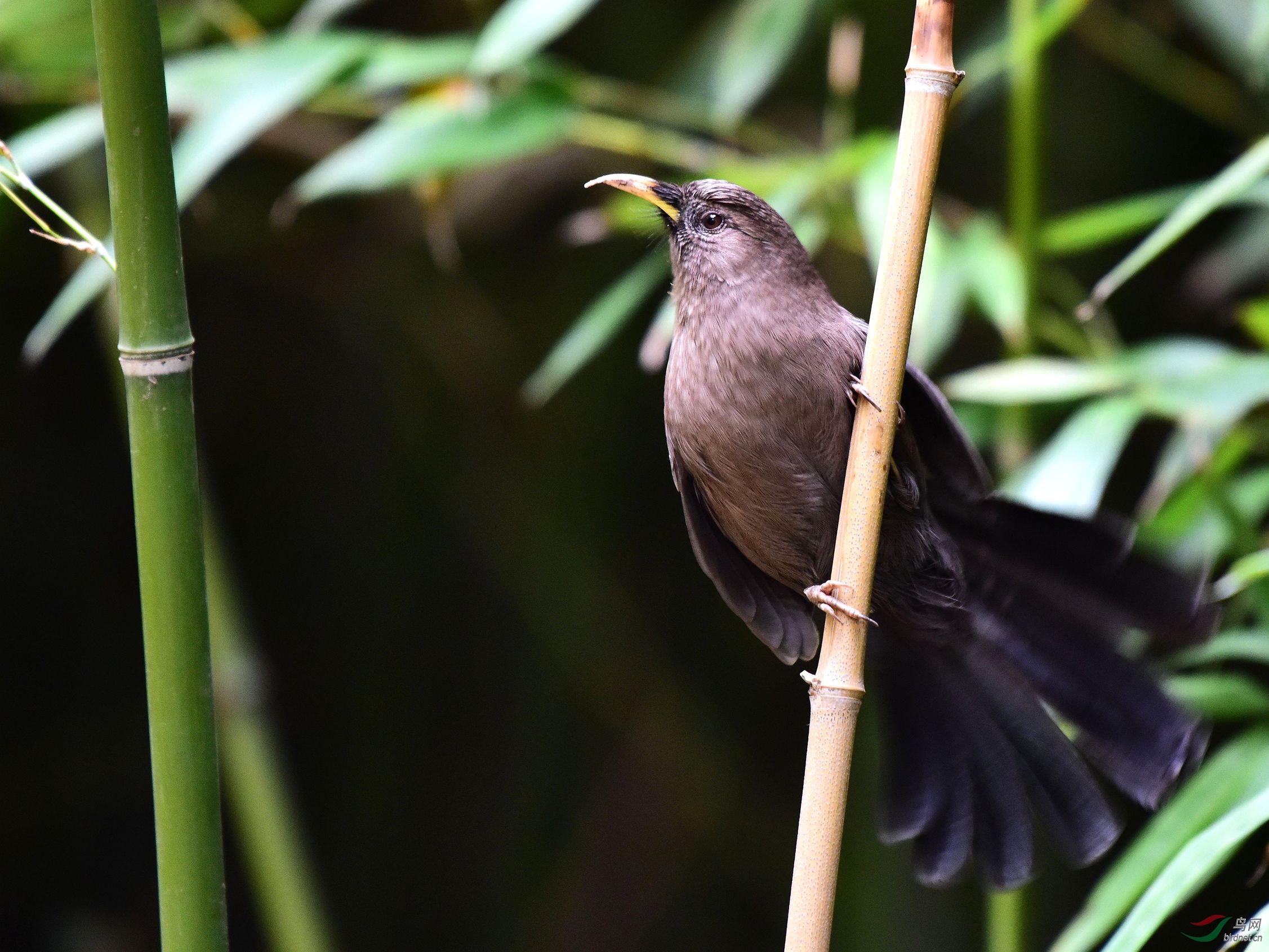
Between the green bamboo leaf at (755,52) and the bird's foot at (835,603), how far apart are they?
112 centimetres

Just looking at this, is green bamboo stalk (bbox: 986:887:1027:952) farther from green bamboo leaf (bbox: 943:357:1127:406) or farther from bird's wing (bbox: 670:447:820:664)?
green bamboo leaf (bbox: 943:357:1127:406)

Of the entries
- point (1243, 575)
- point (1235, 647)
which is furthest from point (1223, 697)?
point (1243, 575)

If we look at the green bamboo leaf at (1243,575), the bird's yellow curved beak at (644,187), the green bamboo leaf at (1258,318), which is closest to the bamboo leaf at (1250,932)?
the green bamboo leaf at (1243,575)

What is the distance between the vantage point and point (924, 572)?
131cm

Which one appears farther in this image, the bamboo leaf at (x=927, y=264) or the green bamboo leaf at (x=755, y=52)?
the green bamboo leaf at (x=755, y=52)

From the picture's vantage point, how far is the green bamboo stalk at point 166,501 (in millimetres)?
740

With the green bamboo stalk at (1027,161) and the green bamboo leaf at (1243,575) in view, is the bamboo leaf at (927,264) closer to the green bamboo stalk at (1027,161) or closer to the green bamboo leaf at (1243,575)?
the green bamboo stalk at (1027,161)

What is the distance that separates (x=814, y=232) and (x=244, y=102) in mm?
790

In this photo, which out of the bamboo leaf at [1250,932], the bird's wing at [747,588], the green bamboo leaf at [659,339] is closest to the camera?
the bamboo leaf at [1250,932]

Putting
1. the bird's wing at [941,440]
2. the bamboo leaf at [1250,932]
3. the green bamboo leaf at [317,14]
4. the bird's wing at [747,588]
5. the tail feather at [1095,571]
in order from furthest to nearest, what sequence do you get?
the green bamboo leaf at [317,14]
the bird's wing at [747,588]
the bird's wing at [941,440]
the tail feather at [1095,571]
the bamboo leaf at [1250,932]

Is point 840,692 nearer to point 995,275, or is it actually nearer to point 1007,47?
point 995,275

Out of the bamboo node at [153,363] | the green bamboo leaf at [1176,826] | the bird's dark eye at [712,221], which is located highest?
the bird's dark eye at [712,221]

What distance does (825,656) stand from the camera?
2.86ft

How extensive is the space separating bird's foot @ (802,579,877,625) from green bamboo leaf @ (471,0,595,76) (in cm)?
88
